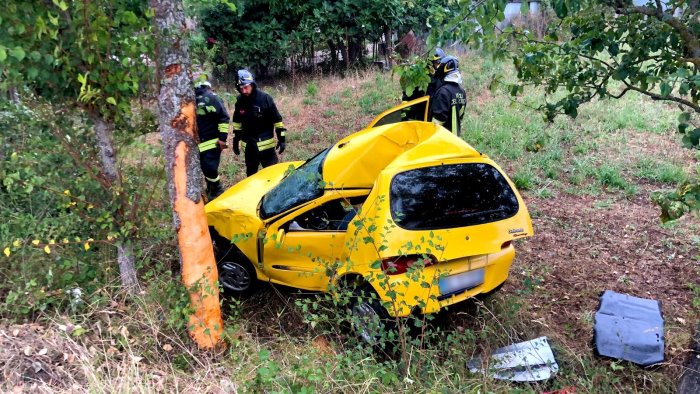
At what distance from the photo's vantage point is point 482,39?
334cm

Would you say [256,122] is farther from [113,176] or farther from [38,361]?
[38,361]

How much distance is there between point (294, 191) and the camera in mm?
4223

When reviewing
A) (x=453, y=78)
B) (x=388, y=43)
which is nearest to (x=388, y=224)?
(x=453, y=78)

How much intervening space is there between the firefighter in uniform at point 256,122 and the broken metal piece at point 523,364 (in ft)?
13.4

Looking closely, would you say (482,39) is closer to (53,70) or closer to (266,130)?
(53,70)

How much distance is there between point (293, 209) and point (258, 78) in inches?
359

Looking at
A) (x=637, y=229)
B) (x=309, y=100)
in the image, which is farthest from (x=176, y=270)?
(x=309, y=100)

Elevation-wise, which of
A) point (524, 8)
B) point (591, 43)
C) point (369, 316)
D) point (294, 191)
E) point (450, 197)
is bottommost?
point (369, 316)

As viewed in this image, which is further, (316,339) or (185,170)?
(316,339)

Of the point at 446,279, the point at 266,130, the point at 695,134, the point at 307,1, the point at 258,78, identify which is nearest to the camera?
the point at 695,134

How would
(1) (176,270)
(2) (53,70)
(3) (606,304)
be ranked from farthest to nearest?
(1) (176,270)
(3) (606,304)
(2) (53,70)

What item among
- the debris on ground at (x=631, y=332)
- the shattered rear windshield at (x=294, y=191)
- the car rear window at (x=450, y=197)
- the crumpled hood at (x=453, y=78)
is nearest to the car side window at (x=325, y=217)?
the shattered rear windshield at (x=294, y=191)

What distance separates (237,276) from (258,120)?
104 inches

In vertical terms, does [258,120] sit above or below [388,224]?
above
